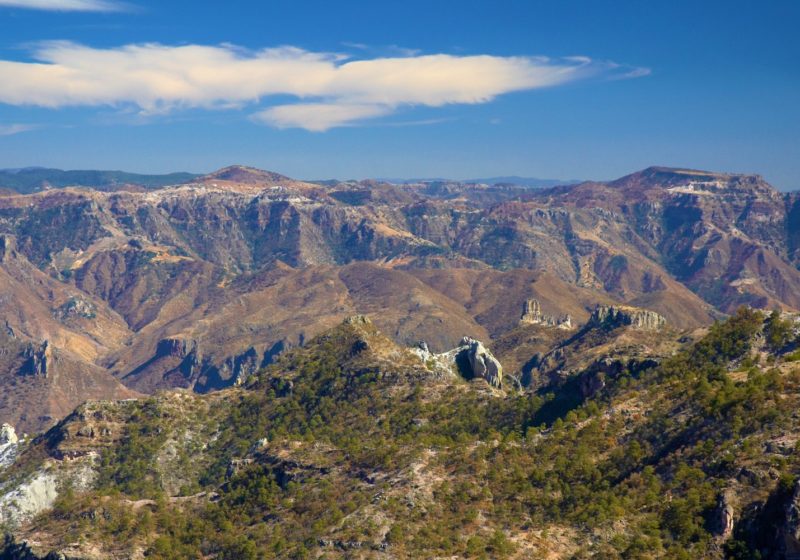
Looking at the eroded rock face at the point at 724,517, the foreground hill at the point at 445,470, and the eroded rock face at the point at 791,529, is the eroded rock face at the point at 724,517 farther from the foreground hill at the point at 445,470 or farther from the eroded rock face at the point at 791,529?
the eroded rock face at the point at 791,529

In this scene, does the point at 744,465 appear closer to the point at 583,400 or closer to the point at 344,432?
the point at 583,400

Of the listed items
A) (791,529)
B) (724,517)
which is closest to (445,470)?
(724,517)

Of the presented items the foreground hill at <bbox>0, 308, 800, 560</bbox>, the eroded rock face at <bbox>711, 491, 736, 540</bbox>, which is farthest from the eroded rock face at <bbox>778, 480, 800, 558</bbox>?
the eroded rock face at <bbox>711, 491, 736, 540</bbox>

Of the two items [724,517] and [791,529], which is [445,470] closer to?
[724,517]

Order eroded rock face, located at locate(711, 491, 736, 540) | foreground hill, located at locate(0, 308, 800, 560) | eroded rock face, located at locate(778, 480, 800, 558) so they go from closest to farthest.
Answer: eroded rock face, located at locate(778, 480, 800, 558)
eroded rock face, located at locate(711, 491, 736, 540)
foreground hill, located at locate(0, 308, 800, 560)

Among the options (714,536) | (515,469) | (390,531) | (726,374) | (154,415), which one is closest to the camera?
(714,536)

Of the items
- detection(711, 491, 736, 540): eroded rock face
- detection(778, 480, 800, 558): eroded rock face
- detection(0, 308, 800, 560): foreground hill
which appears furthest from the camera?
detection(0, 308, 800, 560): foreground hill

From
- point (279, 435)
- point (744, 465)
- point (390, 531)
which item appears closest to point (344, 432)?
point (279, 435)

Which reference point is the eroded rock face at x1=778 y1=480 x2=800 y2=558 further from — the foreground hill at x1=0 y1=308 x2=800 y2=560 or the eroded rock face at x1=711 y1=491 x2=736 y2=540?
the eroded rock face at x1=711 y1=491 x2=736 y2=540
